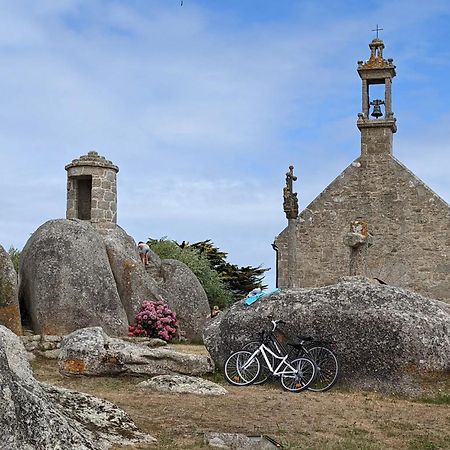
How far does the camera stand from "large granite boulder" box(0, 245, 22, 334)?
20.5m

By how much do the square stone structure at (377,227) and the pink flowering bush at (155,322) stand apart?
9.14m

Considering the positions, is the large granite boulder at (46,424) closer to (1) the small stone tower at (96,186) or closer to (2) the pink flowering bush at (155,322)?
(2) the pink flowering bush at (155,322)

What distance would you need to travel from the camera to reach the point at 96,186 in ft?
81.7

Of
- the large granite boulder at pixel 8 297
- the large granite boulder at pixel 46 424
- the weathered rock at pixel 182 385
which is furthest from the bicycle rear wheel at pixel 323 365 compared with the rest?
the large granite boulder at pixel 8 297

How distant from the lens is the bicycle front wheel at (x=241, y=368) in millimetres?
14398

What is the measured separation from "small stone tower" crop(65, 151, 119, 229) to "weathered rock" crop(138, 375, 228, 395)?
1192 centimetres

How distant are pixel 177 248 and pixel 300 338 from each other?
22.1 m

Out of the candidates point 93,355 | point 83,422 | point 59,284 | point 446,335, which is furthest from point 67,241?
point 83,422

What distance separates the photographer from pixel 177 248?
119 feet

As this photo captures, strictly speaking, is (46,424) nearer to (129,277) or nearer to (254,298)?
(254,298)

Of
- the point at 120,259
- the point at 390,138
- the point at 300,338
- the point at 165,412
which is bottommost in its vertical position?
the point at 165,412

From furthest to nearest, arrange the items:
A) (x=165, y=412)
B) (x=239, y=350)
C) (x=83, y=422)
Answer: (x=239, y=350)
(x=165, y=412)
(x=83, y=422)

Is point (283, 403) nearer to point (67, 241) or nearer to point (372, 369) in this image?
point (372, 369)

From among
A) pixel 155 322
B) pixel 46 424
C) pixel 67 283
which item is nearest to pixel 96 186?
pixel 67 283
